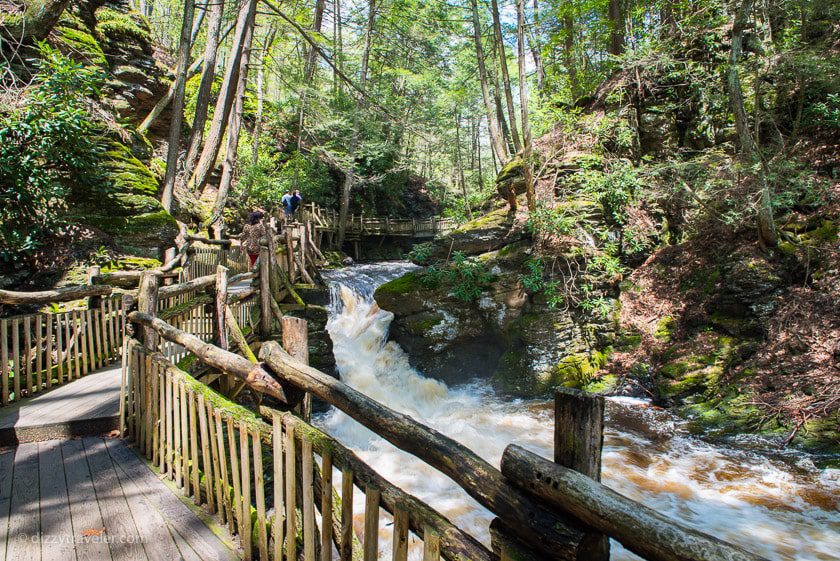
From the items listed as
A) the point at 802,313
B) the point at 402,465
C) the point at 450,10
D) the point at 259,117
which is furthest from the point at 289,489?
the point at 259,117

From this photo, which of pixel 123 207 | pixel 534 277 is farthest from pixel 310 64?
pixel 534 277

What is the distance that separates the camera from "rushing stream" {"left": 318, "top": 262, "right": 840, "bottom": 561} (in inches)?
196

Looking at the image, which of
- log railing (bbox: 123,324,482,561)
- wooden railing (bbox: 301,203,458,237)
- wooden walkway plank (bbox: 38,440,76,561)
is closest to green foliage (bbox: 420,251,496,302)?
log railing (bbox: 123,324,482,561)

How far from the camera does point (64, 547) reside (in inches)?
102

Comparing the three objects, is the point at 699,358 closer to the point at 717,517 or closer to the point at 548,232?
the point at 717,517

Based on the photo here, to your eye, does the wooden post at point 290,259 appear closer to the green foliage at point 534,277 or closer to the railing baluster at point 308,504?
the green foliage at point 534,277

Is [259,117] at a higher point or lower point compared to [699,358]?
higher

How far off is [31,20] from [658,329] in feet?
43.4

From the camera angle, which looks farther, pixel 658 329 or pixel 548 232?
pixel 548 232

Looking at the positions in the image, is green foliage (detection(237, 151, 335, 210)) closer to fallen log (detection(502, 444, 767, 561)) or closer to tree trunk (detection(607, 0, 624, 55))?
tree trunk (detection(607, 0, 624, 55))

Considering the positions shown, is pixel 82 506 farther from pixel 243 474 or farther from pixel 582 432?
pixel 582 432

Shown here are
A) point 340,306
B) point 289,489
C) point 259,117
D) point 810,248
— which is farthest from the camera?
point 259,117

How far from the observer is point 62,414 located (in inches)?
176

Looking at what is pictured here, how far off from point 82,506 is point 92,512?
0.14 metres
